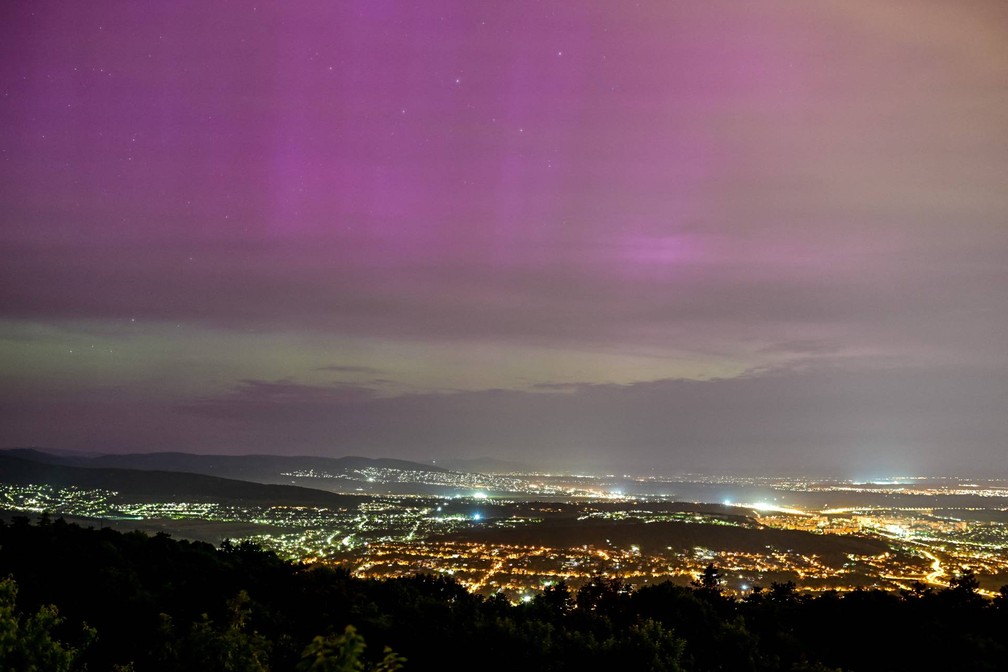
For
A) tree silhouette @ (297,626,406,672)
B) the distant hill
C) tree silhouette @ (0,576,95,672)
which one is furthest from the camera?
the distant hill

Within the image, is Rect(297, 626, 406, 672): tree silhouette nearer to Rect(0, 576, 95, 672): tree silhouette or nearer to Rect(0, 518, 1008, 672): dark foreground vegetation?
Rect(0, 518, 1008, 672): dark foreground vegetation

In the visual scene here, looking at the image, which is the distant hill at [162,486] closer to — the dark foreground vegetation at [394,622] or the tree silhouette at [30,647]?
the dark foreground vegetation at [394,622]

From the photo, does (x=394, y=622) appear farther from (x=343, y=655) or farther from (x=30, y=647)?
(x=343, y=655)

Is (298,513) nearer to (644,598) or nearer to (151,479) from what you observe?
(151,479)

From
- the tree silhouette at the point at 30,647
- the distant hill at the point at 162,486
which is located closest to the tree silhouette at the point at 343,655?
the tree silhouette at the point at 30,647

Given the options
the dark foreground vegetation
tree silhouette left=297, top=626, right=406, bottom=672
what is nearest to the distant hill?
the dark foreground vegetation

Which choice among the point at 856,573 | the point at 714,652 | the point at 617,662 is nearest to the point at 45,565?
the point at 617,662
